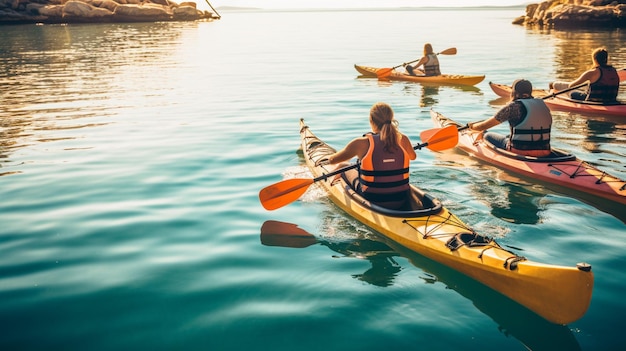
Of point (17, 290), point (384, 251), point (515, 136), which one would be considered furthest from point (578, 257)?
point (17, 290)

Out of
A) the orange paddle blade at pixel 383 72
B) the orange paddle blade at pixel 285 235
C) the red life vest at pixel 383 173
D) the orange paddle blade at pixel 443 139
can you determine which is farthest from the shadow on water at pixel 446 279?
the orange paddle blade at pixel 383 72

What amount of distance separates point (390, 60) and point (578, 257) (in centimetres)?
2311

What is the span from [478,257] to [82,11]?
64563mm

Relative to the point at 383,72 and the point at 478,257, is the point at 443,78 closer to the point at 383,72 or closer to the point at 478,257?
the point at 383,72

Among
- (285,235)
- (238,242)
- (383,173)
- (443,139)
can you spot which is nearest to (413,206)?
(383,173)

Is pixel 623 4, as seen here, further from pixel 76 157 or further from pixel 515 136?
pixel 76 157

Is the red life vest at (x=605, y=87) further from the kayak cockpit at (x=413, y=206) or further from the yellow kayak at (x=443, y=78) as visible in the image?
the kayak cockpit at (x=413, y=206)

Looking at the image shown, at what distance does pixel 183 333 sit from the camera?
466 cm

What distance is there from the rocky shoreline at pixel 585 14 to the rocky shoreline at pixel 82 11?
48.6m

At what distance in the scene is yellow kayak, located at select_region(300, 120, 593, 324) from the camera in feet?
14.5

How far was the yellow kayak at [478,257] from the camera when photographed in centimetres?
442

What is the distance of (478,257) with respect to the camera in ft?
17.3

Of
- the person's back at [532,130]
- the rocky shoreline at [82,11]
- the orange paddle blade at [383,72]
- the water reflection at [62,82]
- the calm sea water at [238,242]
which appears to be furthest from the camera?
the rocky shoreline at [82,11]

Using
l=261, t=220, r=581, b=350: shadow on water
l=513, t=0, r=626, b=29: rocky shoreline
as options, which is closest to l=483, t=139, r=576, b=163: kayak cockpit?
l=261, t=220, r=581, b=350: shadow on water
